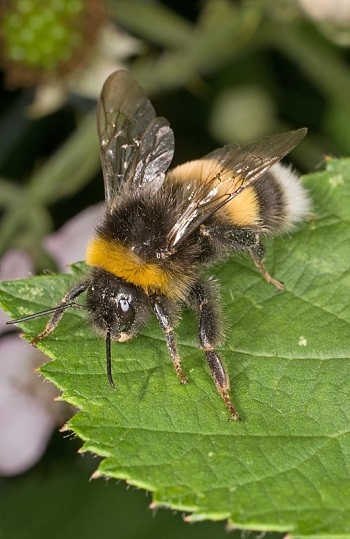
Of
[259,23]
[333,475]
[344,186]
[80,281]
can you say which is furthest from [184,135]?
[333,475]

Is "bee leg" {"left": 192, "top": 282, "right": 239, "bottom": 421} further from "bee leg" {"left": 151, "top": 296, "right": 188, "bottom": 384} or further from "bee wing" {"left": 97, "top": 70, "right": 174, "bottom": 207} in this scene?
"bee wing" {"left": 97, "top": 70, "right": 174, "bottom": 207}

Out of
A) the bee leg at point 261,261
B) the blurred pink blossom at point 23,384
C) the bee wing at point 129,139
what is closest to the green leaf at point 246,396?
the bee leg at point 261,261

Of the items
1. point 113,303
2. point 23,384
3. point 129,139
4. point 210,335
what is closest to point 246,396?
point 210,335

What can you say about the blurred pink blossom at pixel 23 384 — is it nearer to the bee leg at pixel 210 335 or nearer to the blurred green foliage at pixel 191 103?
the blurred green foliage at pixel 191 103

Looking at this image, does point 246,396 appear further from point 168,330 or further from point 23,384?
point 23,384

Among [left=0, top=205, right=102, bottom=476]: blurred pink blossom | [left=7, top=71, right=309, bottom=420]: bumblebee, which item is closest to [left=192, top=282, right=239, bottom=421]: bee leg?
[left=7, top=71, right=309, bottom=420]: bumblebee

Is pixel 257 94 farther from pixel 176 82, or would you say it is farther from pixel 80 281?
pixel 80 281
